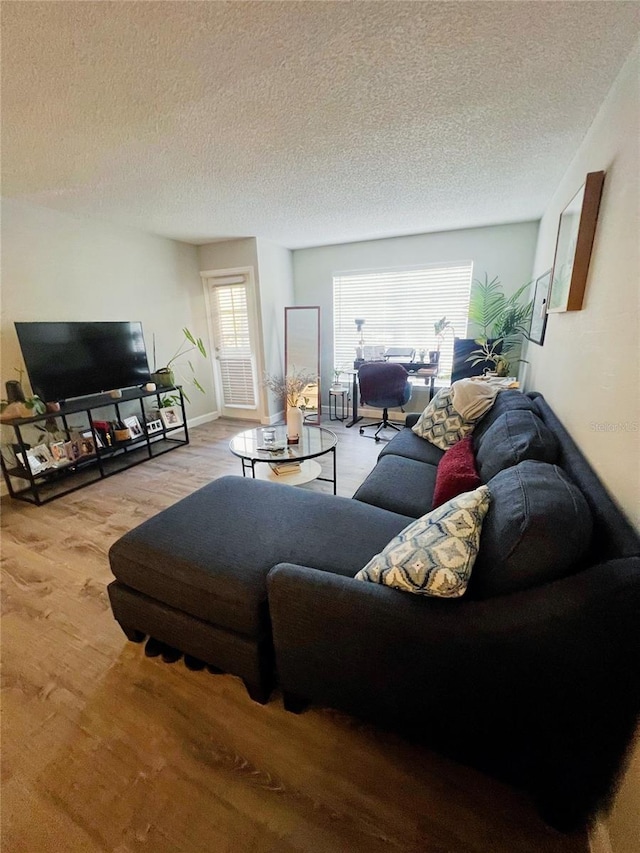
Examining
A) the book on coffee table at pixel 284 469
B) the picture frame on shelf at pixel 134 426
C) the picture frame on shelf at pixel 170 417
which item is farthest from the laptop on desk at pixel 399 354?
the picture frame on shelf at pixel 134 426

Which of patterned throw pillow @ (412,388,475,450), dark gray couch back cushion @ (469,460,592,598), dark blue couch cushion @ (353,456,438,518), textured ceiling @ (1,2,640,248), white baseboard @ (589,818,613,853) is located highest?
textured ceiling @ (1,2,640,248)

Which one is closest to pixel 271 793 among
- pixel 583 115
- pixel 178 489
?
pixel 178 489

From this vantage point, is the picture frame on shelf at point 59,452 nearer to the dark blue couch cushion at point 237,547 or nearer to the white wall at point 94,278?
the white wall at point 94,278

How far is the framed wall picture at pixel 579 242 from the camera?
1521 mm

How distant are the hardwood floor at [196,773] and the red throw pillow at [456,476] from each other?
90cm

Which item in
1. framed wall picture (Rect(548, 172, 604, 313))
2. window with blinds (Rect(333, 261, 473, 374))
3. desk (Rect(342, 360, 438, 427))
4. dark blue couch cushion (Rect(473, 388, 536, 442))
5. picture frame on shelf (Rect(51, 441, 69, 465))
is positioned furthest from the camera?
window with blinds (Rect(333, 261, 473, 374))

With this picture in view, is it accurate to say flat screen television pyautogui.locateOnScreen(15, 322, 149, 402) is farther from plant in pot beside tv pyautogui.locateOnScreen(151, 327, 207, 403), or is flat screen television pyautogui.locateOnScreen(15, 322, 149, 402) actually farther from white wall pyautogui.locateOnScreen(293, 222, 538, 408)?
white wall pyautogui.locateOnScreen(293, 222, 538, 408)

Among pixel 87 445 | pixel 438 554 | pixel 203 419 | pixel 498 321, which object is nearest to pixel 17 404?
pixel 87 445

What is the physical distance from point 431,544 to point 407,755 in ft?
2.46

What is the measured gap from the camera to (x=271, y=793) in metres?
1.02

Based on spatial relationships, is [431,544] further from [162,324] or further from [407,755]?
[162,324]

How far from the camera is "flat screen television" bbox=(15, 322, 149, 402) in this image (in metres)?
2.77

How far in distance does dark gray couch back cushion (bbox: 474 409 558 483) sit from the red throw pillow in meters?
0.05

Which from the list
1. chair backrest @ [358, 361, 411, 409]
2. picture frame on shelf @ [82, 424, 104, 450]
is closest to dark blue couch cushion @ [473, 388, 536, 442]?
chair backrest @ [358, 361, 411, 409]
